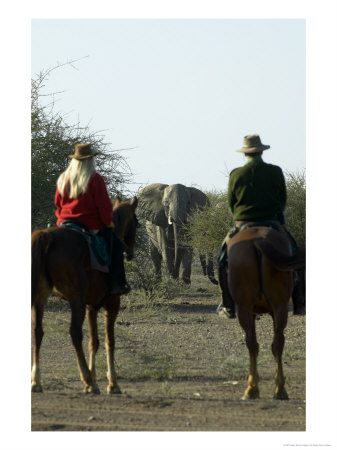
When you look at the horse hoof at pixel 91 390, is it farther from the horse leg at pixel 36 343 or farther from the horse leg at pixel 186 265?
the horse leg at pixel 186 265

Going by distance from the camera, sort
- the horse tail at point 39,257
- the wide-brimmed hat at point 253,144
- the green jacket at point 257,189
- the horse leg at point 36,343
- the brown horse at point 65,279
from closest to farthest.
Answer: the horse tail at point 39,257
the brown horse at point 65,279
the horse leg at point 36,343
the green jacket at point 257,189
the wide-brimmed hat at point 253,144

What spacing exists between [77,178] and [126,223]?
97cm

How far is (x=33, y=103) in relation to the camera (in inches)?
654

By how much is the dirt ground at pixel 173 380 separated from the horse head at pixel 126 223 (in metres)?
1.51

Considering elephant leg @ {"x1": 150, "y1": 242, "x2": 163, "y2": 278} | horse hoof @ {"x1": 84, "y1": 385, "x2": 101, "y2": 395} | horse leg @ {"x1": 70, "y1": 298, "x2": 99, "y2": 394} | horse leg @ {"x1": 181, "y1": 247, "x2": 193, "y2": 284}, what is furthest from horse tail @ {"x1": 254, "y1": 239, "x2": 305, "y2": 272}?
elephant leg @ {"x1": 150, "y1": 242, "x2": 163, "y2": 278}

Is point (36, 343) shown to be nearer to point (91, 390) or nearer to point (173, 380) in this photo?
point (91, 390)

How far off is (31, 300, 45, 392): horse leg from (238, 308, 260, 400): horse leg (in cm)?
193

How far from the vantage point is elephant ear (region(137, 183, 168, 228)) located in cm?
2522

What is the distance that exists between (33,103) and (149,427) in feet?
34.1

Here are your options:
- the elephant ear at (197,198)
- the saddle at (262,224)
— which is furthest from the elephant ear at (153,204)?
the saddle at (262,224)

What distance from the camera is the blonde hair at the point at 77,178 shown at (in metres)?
9.03

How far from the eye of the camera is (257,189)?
9.20 m

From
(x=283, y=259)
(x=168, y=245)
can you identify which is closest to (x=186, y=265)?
(x=168, y=245)

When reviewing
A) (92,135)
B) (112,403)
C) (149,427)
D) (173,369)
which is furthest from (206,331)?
(149,427)
